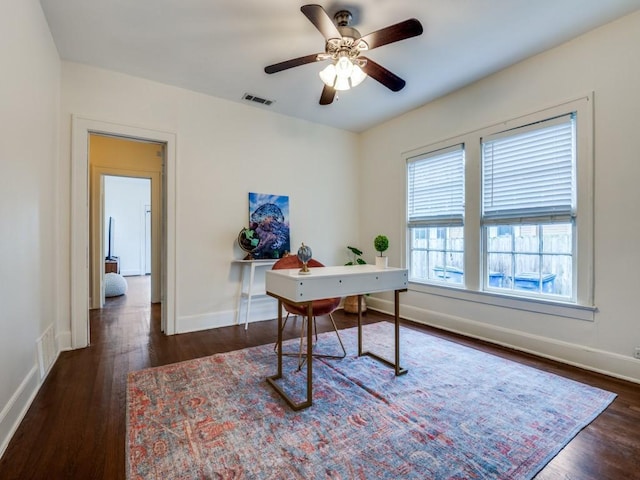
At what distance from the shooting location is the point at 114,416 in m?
1.87

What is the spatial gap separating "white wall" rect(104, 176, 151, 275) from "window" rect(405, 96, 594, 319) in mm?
8428

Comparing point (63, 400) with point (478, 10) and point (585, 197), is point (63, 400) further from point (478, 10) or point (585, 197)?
point (585, 197)

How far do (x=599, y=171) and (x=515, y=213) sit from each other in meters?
0.72

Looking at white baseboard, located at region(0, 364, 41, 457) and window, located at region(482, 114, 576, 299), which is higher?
window, located at region(482, 114, 576, 299)

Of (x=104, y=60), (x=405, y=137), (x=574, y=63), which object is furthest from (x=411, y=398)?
(x=104, y=60)

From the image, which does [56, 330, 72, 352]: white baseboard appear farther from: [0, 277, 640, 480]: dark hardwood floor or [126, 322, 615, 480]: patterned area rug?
[126, 322, 615, 480]: patterned area rug

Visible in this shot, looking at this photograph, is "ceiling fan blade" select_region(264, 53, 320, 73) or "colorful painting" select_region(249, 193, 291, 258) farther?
"colorful painting" select_region(249, 193, 291, 258)

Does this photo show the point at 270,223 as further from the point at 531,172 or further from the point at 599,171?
the point at 599,171

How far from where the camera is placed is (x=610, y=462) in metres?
1.50

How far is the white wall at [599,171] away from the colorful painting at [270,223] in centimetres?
235

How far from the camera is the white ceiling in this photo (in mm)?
2295

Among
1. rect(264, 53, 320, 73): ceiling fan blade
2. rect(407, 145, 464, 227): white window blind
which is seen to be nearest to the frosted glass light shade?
rect(264, 53, 320, 73): ceiling fan blade

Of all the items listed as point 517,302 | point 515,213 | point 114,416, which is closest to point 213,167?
point 114,416

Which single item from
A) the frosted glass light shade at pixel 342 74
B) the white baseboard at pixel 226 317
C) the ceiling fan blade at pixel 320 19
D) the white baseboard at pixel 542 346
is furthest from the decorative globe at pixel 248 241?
the ceiling fan blade at pixel 320 19
